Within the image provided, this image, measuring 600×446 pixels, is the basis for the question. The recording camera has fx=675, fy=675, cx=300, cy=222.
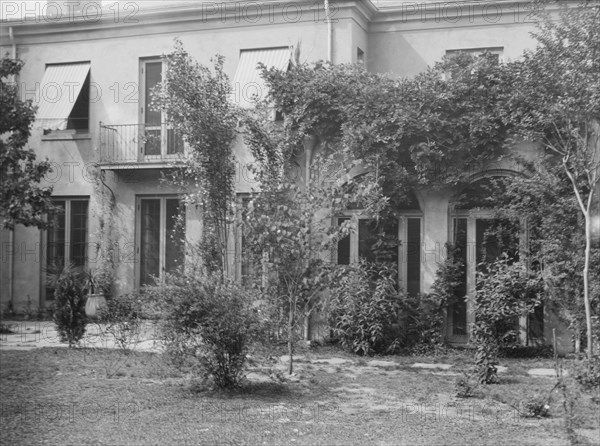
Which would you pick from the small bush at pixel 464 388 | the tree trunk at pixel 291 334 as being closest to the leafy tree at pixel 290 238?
the tree trunk at pixel 291 334

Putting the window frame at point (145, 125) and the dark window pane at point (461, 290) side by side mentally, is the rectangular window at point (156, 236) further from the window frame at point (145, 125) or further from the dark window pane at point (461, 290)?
the dark window pane at point (461, 290)

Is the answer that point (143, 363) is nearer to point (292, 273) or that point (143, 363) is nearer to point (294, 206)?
point (292, 273)

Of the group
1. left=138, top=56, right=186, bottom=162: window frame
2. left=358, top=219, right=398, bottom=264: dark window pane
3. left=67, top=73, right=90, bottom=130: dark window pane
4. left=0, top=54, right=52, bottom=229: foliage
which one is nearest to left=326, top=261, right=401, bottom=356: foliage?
left=358, top=219, right=398, bottom=264: dark window pane

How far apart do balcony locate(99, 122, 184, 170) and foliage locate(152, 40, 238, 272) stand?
8.66ft

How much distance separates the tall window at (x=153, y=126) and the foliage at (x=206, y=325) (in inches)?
290

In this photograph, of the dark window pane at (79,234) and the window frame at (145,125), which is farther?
the dark window pane at (79,234)

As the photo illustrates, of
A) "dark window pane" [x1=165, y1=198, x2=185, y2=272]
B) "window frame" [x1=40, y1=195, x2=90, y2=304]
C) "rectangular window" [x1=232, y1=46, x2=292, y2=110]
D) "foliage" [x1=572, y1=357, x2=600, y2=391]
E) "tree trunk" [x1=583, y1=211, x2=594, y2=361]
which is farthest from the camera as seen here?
"window frame" [x1=40, y1=195, x2=90, y2=304]

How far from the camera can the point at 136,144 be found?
14.9 m

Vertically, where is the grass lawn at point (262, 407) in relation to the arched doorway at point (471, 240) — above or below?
below

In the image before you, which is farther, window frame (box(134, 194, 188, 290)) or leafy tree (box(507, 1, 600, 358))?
window frame (box(134, 194, 188, 290))

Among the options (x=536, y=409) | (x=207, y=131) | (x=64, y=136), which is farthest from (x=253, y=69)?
(x=536, y=409)

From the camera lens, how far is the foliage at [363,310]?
1131 centimetres

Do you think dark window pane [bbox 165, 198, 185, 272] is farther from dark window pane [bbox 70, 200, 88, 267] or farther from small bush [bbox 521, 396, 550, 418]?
small bush [bbox 521, 396, 550, 418]

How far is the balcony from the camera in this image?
14.8 m
